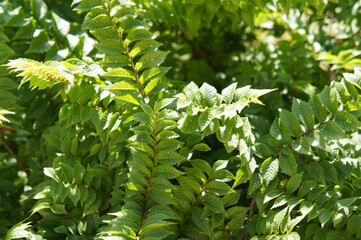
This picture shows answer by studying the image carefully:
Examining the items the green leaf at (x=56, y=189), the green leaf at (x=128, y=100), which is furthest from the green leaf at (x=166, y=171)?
the green leaf at (x=56, y=189)

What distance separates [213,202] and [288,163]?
0.97ft

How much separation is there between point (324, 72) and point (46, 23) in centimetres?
155

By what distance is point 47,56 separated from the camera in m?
1.76

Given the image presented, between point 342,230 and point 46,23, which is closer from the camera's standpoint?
point 342,230

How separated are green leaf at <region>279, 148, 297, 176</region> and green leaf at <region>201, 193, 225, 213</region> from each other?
0.82 ft

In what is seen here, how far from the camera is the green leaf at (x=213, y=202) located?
143cm

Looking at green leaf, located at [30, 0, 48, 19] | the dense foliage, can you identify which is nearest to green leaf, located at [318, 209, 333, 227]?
the dense foliage

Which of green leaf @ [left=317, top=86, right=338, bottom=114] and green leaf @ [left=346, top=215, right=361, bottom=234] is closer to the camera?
green leaf @ [left=346, top=215, right=361, bottom=234]

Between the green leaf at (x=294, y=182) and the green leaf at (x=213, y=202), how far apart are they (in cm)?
25

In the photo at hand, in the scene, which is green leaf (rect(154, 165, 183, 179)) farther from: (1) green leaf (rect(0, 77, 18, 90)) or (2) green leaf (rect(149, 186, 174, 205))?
(1) green leaf (rect(0, 77, 18, 90))

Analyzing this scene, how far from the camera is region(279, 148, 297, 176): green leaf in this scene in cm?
143

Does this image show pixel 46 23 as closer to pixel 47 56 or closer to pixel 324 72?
pixel 47 56

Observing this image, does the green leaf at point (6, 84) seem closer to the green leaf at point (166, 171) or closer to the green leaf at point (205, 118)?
the green leaf at point (166, 171)

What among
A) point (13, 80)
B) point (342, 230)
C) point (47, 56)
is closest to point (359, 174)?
point (342, 230)
